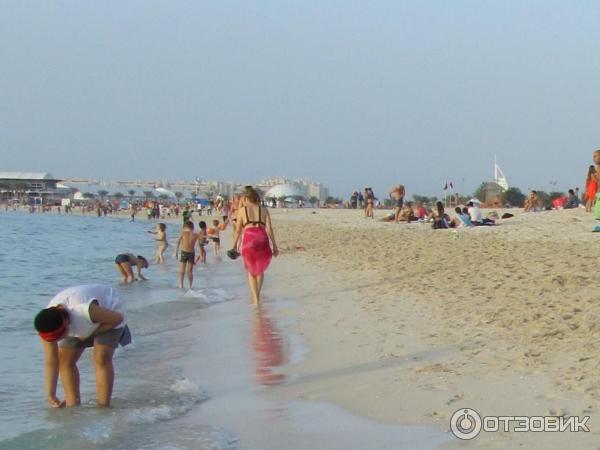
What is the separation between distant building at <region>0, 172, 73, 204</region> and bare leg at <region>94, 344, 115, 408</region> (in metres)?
123

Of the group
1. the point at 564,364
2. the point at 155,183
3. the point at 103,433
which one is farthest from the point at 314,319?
the point at 155,183

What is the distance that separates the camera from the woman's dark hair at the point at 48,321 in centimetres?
434

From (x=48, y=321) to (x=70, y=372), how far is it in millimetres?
531

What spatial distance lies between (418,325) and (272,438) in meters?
3.22

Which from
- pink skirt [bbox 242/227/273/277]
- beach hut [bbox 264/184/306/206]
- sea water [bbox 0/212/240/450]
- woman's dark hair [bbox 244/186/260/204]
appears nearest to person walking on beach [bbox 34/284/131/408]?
sea water [bbox 0/212/240/450]

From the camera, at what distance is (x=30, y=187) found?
133750 mm

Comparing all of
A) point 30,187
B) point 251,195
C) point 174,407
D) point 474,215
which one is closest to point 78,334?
point 174,407

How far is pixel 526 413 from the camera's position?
3.97 meters

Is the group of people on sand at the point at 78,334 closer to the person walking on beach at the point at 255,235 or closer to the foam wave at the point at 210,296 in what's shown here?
the person walking on beach at the point at 255,235

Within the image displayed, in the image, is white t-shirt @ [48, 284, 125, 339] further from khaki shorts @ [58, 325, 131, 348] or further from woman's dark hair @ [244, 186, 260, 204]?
woman's dark hair @ [244, 186, 260, 204]

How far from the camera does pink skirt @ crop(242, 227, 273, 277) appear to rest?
9.12 metres

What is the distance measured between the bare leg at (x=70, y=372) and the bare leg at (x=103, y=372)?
127mm

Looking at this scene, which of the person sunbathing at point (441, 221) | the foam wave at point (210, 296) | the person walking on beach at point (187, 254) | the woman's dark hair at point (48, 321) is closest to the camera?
the woman's dark hair at point (48, 321)

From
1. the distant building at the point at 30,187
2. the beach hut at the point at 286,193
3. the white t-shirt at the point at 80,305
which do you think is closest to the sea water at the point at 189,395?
the white t-shirt at the point at 80,305
